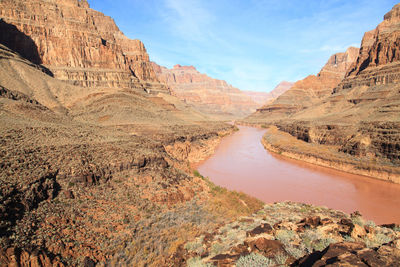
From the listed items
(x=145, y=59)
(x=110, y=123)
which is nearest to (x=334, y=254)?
(x=110, y=123)

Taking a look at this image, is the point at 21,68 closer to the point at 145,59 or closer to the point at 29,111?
the point at 29,111

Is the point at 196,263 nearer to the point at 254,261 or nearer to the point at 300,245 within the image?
the point at 254,261

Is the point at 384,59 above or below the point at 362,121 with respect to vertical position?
above

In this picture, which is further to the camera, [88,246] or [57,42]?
[57,42]

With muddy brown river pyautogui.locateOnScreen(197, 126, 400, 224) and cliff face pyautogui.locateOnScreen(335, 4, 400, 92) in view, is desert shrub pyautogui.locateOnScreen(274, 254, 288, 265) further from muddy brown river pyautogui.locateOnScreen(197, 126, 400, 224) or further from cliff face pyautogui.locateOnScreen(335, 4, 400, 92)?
cliff face pyautogui.locateOnScreen(335, 4, 400, 92)

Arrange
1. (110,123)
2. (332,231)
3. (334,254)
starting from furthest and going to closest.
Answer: (110,123) < (332,231) < (334,254)

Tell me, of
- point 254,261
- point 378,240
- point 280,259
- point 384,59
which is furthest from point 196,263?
point 384,59
